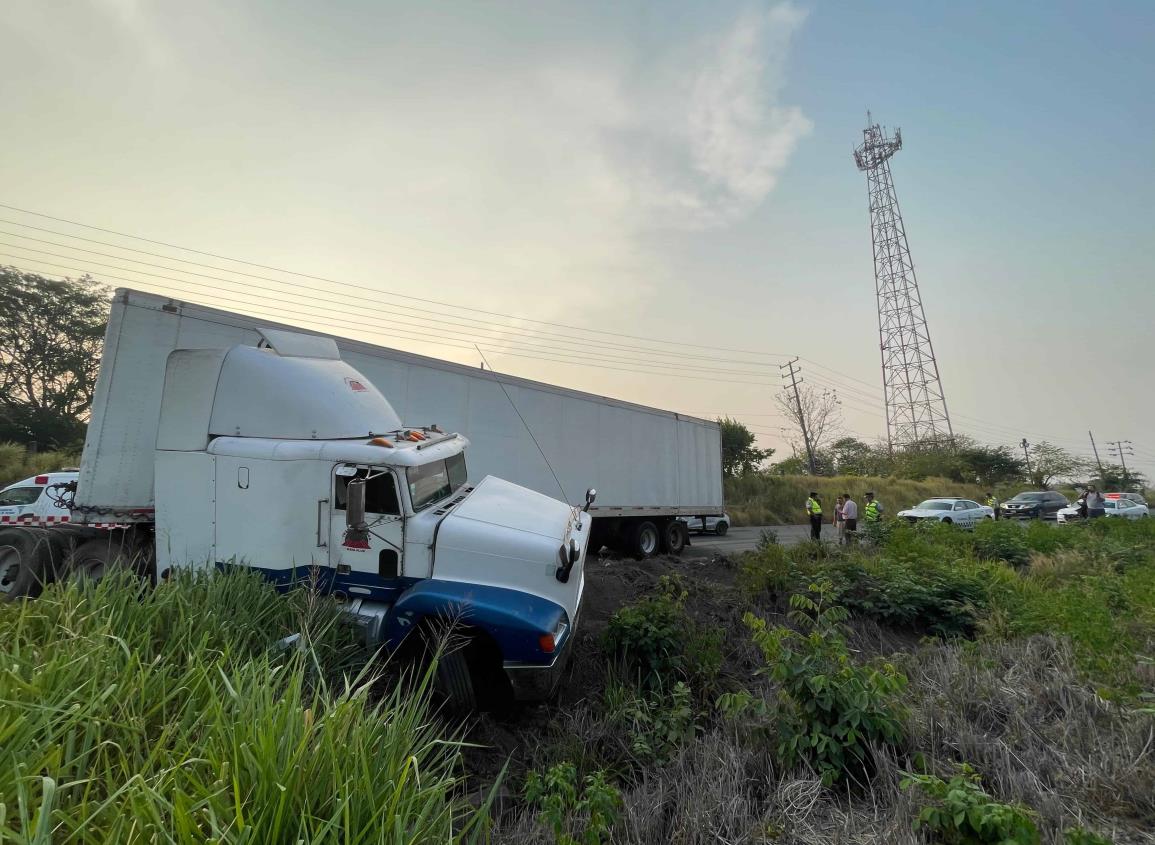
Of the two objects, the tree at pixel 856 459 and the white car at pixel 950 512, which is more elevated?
the tree at pixel 856 459

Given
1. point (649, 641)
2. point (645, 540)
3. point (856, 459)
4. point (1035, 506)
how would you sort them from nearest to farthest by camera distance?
point (649, 641)
point (645, 540)
point (1035, 506)
point (856, 459)

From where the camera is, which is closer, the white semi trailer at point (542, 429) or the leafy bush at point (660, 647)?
the leafy bush at point (660, 647)

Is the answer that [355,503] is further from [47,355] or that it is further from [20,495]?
[47,355]

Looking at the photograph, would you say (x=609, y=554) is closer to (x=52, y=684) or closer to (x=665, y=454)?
(x=665, y=454)

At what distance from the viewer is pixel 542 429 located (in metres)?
12.0

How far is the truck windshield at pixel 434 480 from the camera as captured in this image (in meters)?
5.06

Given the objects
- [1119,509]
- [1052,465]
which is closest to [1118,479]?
[1052,465]

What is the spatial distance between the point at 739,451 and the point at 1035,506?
15.1 m

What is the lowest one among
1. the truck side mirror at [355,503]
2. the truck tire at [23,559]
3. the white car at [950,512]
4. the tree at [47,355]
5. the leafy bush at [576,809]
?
the leafy bush at [576,809]

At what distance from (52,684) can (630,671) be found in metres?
4.25

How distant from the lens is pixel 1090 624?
4930mm

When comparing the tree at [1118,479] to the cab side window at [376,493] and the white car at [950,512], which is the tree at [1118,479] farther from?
the cab side window at [376,493]

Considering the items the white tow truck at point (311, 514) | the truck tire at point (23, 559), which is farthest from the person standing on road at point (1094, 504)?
the truck tire at point (23, 559)

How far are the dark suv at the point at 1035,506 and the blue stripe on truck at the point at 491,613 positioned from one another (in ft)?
109
